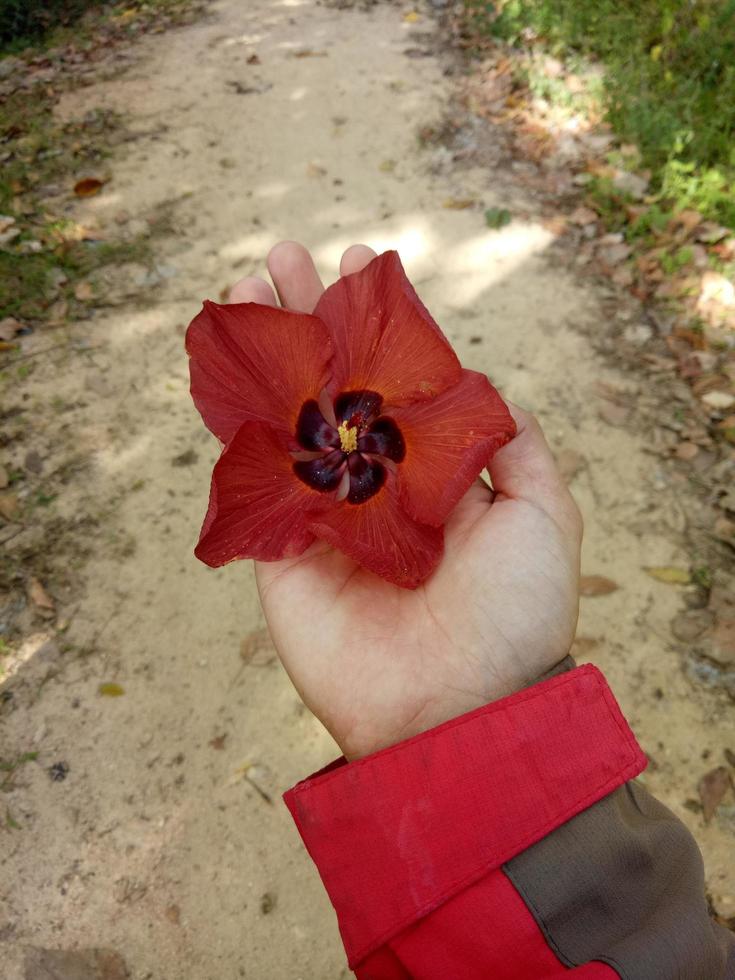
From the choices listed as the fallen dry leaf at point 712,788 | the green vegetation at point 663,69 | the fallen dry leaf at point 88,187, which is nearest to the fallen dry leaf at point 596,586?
the fallen dry leaf at point 712,788

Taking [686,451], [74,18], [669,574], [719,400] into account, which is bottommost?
[669,574]

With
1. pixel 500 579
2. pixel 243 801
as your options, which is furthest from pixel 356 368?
pixel 243 801

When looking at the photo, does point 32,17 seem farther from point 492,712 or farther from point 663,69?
point 492,712

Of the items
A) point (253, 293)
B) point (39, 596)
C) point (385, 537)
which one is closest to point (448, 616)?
point (385, 537)

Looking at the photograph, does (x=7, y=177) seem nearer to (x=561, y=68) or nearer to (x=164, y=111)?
(x=164, y=111)

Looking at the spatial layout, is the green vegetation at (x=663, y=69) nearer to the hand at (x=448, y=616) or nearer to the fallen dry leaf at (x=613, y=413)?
the fallen dry leaf at (x=613, y=413)

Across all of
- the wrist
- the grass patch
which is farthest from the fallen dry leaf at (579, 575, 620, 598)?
the grass patch
